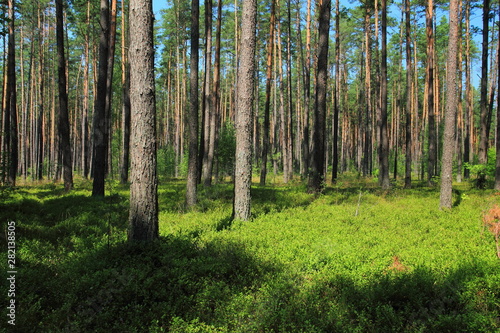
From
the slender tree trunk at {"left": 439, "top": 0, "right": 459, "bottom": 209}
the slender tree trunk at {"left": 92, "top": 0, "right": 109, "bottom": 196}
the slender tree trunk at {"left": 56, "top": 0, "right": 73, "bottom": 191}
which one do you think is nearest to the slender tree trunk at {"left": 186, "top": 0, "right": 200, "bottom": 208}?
the slender tree trunk at {"left": 92, "top": 0, "right": 109, "bottom": 196}

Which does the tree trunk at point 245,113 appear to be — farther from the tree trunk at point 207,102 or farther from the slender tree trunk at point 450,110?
the tree trunk at point 207,102

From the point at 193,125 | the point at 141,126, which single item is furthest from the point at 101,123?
the point at 141,126

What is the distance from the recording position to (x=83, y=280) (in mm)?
4199

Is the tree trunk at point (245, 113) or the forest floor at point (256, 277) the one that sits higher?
the tree trunk at point (245, 113)

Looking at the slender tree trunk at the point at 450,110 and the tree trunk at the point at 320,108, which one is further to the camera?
the tree trunk at the point at 320,108

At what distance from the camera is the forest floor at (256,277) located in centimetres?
353

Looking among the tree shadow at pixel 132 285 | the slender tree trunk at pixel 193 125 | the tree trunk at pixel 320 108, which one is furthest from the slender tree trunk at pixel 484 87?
Result: the tree shadow at pixel 132 285

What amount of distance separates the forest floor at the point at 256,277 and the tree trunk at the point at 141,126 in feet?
1.74

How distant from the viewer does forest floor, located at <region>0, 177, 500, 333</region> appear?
353cm

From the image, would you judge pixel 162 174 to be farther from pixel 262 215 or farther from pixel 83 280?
pixel 83 280

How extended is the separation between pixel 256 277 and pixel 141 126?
332 centimetres

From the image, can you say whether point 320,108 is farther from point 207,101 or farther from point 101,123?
point 101,123

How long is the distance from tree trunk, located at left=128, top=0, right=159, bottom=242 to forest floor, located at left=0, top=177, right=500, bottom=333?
53 centimetres

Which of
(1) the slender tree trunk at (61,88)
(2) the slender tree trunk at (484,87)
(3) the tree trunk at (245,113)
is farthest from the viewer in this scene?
(2) the slender tree trunk at (484,87)
